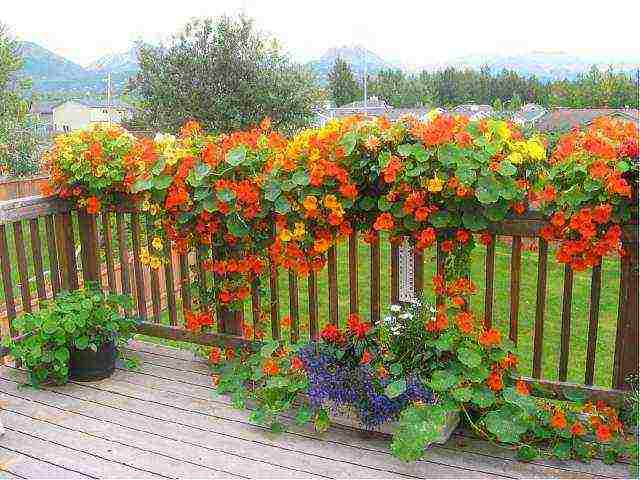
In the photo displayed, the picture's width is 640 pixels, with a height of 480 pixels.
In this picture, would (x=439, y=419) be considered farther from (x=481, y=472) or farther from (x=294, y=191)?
(x=294, y=191)

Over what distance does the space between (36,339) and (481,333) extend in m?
1.92

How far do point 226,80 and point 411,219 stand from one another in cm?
750

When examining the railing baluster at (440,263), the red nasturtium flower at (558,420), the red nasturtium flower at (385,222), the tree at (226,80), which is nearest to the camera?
the red nasturtium flower at (558,420)

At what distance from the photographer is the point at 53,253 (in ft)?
10.6

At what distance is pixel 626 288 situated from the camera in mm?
2250

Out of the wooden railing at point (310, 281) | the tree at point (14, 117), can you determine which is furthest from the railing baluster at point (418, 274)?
the tree at point (14, 117)

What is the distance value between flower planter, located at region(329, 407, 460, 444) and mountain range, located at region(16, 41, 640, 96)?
137 cm

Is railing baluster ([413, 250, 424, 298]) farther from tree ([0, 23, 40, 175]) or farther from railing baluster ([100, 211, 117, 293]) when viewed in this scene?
tree ([0, 23, 40, 175])

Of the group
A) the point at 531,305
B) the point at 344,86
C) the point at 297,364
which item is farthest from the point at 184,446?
the point at 344,86

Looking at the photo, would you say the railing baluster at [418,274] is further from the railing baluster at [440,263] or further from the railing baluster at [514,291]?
the railing baluster at [514,291]

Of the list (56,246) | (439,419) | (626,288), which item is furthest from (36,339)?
(626,288)

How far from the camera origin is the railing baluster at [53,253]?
10.5ft

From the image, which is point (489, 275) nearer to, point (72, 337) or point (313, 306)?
point (313, 306)

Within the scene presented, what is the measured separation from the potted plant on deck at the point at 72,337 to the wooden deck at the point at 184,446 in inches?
3.9
